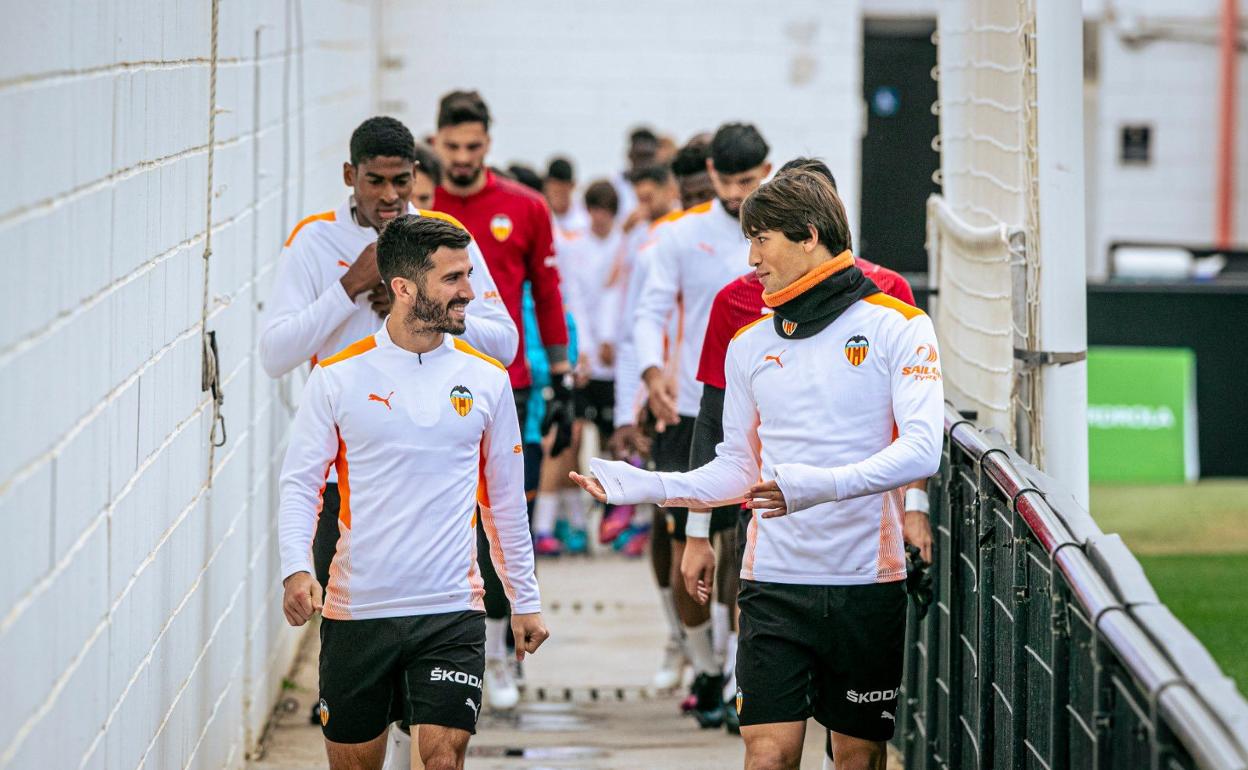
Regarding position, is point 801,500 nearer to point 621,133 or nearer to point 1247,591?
point 1247,591

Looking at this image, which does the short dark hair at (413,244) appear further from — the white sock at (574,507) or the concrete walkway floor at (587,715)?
the white sock at (574,507)

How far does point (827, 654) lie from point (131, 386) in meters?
1.77

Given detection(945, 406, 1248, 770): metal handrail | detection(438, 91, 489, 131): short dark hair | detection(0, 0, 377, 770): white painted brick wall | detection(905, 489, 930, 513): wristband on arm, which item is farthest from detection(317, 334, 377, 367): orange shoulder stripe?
detection(438, 91, 489, 131): short dark hair

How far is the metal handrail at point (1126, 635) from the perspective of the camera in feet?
7.76

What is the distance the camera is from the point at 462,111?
6.71 m

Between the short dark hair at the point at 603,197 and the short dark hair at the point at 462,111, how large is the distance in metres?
5.40

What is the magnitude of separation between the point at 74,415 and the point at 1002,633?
7.39ft

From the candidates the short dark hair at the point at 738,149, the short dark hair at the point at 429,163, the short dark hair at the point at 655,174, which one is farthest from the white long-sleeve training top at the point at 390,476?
the short dark hair at the point at 655,174

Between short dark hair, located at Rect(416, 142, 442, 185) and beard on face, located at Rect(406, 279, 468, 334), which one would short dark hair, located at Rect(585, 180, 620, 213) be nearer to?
short dark hair, located at Rect(416, 142, 442, 185)

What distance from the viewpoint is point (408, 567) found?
4332mm

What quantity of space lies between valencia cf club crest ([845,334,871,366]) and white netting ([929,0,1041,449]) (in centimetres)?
121

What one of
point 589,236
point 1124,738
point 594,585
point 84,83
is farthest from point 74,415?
point 589,236

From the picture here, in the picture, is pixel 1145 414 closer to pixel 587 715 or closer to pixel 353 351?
pixel 587 715

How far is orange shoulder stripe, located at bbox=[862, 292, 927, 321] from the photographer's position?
14.7 feet
